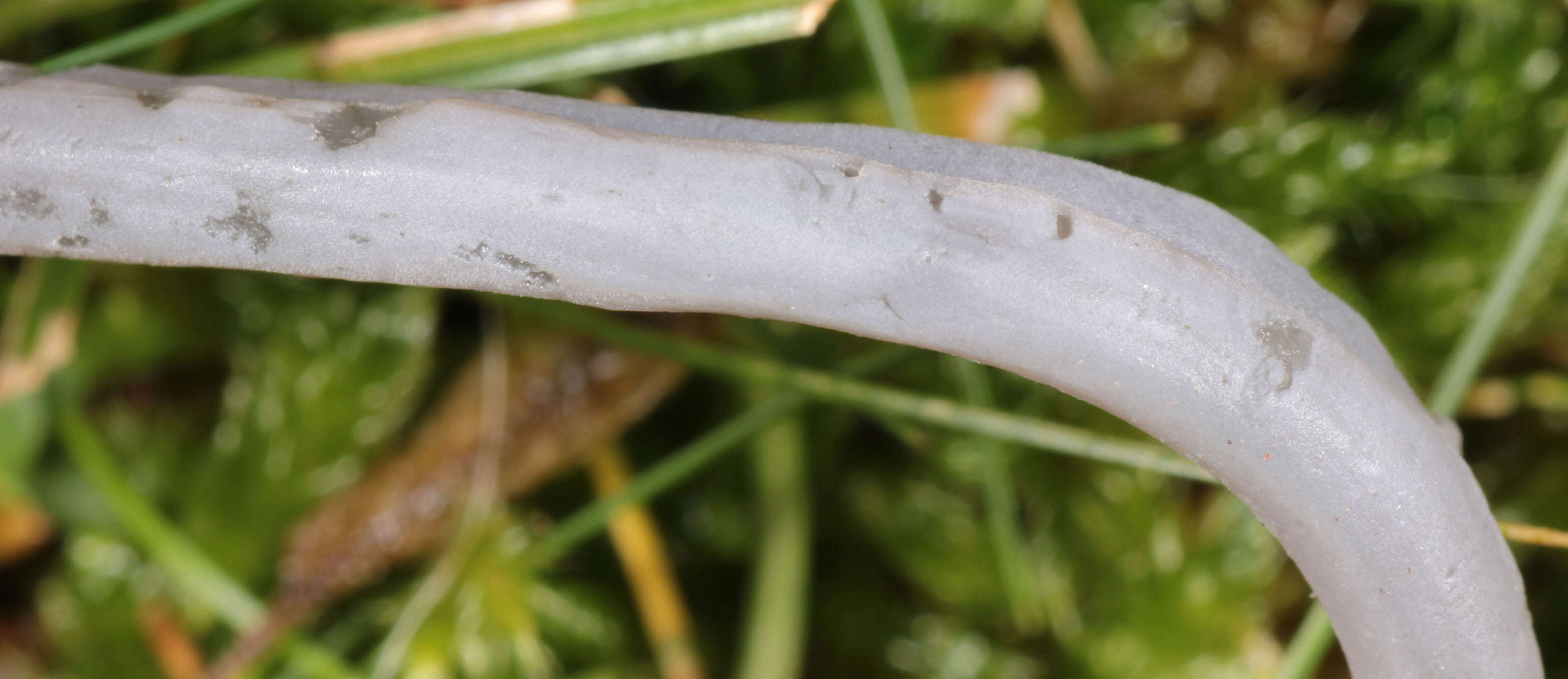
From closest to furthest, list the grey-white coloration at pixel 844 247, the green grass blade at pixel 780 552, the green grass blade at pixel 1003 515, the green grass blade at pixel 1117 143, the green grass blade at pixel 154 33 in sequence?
1. the grey-white coloration at pixel 844 247
2. the green grass blade at pixel 154 33
3. the green grass blade at pixel 1117 143
4. the green grass blade at pixel 1003 515
5. the green grass blade at pixel 780 552

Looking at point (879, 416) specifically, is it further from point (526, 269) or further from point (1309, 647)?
point (526, 269)

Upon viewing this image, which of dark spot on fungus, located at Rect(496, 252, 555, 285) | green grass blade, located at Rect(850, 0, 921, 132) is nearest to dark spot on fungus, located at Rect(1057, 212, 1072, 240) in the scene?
dark spot on fungus, located at Rect(496, 252, 555, 285)

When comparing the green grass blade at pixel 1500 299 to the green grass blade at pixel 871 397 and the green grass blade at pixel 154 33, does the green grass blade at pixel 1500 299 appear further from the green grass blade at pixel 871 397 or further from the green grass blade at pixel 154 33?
the green grass blade at pixel 154 33

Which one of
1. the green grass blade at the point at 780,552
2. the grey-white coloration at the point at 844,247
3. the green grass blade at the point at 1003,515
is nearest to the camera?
the grey-white coloration at the point at 844,247

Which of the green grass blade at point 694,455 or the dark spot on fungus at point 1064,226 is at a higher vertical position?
the green grass blade at point 694,455

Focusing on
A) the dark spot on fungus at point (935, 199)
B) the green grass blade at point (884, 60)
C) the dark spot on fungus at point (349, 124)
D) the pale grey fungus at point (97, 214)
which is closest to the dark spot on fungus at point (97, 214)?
the pale grey fungus at point (97, 214)

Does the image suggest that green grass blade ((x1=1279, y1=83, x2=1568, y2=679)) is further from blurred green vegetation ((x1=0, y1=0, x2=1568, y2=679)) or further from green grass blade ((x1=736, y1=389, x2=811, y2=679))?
green grass blade ((x1=736, y1=389, x2=811, y2=679))

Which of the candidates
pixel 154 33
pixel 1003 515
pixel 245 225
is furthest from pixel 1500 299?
pixel 154 33
